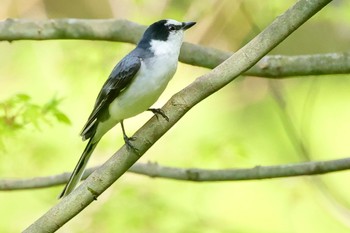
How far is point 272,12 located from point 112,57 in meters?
1.03

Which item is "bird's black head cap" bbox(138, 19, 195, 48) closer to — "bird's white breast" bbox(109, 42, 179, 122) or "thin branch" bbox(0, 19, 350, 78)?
"bird's white breast" bbox(109, 42, 179, 122)

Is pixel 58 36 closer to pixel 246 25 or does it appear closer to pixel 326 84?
pixel 246 25

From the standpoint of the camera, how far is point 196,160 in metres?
4.55

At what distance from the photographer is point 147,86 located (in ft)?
8.61

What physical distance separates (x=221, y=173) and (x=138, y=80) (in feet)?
2.13

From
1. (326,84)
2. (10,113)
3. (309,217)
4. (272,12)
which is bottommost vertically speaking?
(309,217)

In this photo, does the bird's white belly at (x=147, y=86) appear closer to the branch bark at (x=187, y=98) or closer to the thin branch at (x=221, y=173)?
the branch bark at (x=187, y=98)

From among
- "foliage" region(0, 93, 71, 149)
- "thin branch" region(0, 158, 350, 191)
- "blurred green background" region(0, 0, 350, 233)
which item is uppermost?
"foliage" region(0, 93, 71, 149)

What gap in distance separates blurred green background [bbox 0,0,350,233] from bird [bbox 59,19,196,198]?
487 mm

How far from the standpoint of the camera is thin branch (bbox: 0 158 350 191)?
114 inches

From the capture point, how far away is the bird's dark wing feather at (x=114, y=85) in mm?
2703

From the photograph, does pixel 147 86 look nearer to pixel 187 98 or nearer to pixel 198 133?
pixel 187 98

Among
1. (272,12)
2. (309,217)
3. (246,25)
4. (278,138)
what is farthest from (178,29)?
(278,138)

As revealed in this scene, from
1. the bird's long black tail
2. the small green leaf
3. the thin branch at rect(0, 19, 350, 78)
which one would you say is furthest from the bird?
the thin branch at rect(0, 19, 350, 78)
